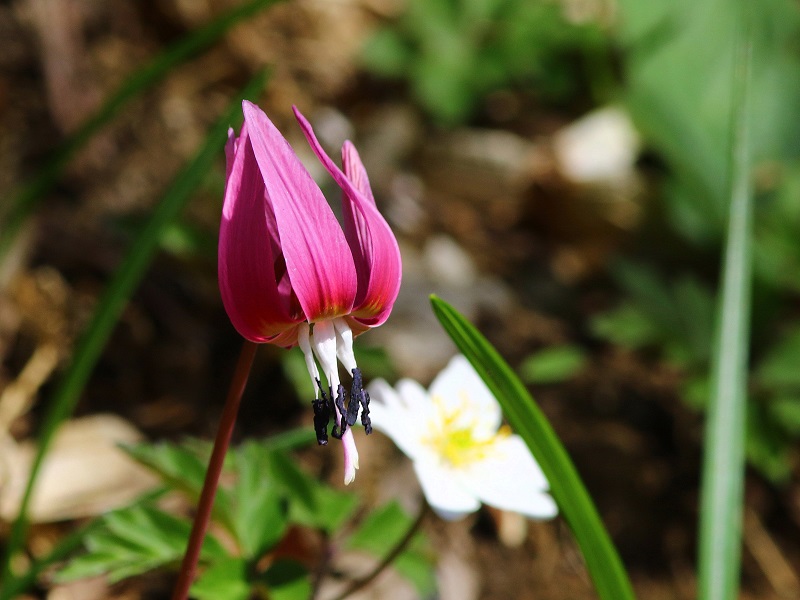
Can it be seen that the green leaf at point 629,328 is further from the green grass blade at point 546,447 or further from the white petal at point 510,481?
the green grass blade at point 546,447

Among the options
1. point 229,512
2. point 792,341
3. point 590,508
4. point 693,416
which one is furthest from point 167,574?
point 792,341

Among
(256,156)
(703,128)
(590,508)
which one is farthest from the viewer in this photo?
(703,128)

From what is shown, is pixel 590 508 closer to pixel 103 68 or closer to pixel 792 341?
pixel 792 341

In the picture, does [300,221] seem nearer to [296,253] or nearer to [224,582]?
[296,253]

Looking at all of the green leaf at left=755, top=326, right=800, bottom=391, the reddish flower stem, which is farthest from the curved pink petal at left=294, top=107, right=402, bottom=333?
the green leaf at left=755, top=326, right=800, bottom=391

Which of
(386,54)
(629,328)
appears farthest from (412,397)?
(386,54)

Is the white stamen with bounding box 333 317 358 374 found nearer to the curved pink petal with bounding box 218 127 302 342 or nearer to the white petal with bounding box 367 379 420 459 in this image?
the curved pink petal with bounding box 218 127 302 342
